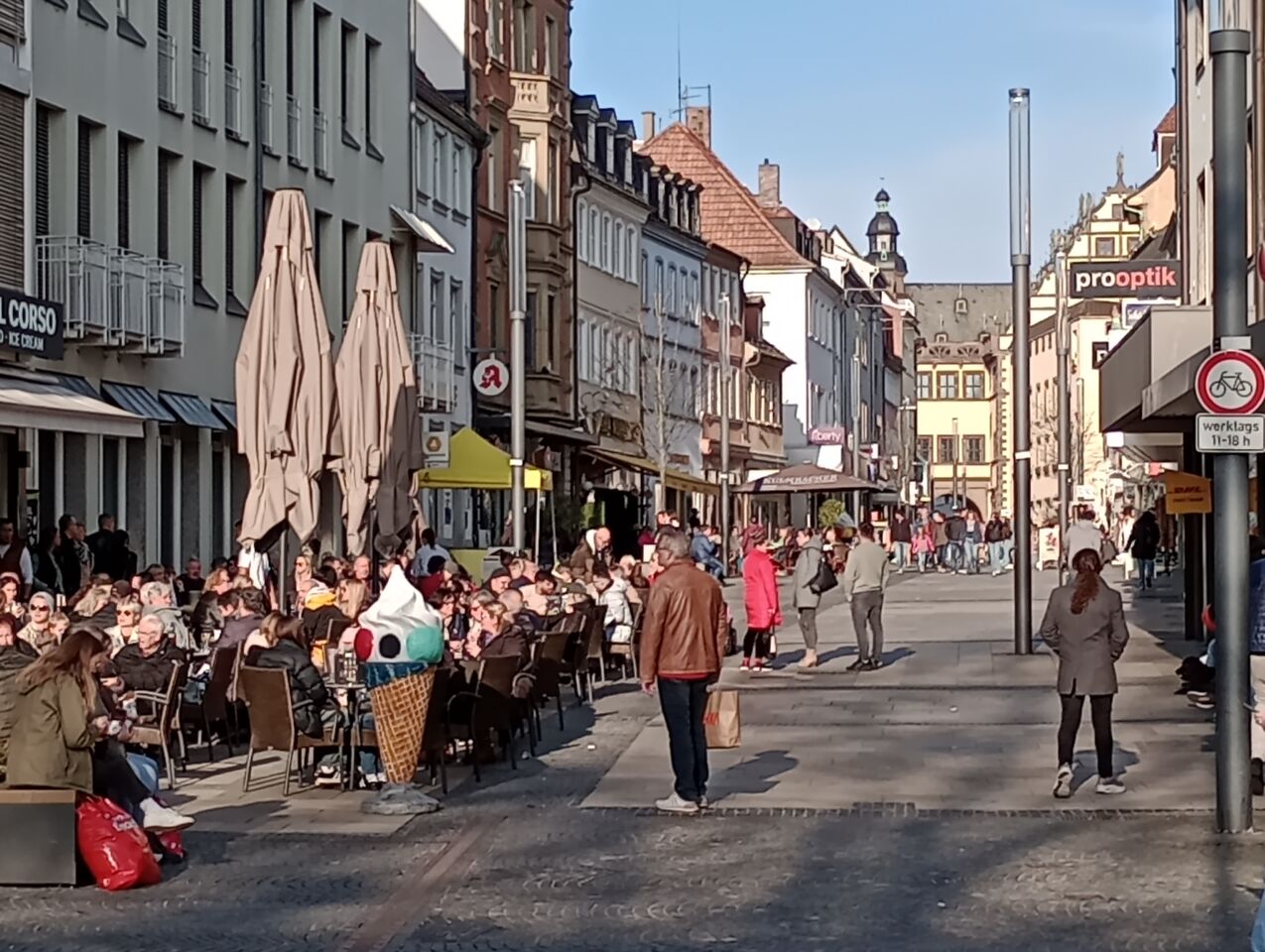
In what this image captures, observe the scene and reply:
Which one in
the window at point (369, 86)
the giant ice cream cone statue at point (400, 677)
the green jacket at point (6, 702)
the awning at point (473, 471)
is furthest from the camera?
the window at point (369, 86)

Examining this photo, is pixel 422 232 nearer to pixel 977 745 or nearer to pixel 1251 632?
pixel 977 745

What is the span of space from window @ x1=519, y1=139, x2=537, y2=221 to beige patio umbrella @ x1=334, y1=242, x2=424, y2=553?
29.2 metres

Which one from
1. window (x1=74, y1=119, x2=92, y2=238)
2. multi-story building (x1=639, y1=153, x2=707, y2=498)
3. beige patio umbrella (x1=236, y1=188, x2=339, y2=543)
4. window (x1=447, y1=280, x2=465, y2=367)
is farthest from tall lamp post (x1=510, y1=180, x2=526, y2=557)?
multi-story building (x1=639, y1=153, x2=707, y2=498)

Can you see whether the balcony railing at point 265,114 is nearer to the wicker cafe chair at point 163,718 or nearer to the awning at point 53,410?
the awning at point 53,410

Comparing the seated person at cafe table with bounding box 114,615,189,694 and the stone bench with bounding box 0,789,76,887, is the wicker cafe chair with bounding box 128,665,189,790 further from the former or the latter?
the stone bench with bounding box 0,789,76,887

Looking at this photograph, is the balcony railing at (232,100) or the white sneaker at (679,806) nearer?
the white sneaker at (679,806)

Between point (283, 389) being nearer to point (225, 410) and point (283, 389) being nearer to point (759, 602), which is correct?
point (759, 602)

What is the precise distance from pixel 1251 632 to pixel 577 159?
4466 cm

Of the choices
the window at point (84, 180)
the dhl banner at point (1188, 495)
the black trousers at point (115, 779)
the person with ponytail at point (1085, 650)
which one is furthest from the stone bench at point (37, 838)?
the dhl banner at point (1188, 495)

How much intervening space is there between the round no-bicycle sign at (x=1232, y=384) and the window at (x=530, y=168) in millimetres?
41251

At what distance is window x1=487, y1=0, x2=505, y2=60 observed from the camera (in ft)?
172

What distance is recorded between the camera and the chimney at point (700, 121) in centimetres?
9369

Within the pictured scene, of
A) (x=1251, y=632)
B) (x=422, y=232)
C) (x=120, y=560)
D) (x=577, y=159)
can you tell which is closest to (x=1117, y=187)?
(x=577, y=159)

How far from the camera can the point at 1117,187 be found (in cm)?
12238
